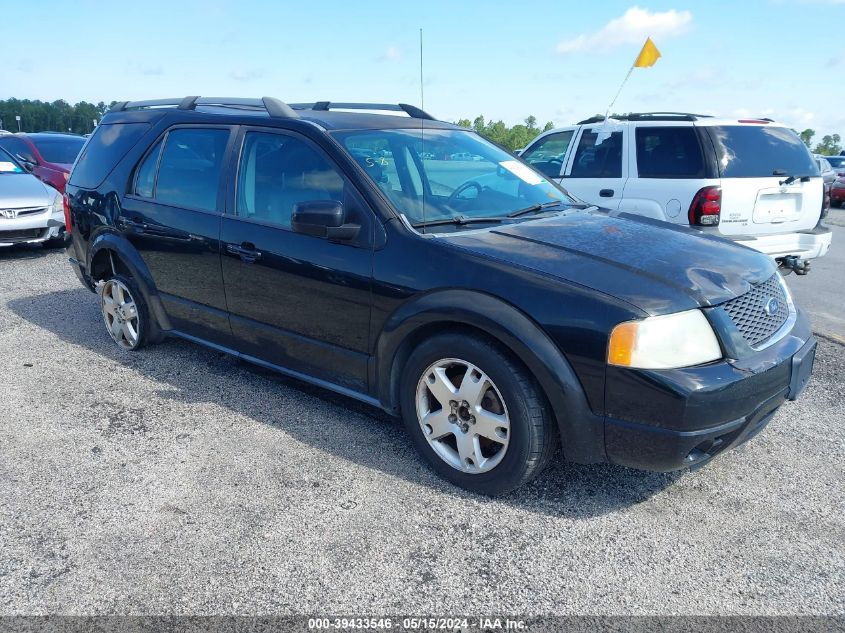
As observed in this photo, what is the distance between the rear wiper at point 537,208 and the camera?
146 inches

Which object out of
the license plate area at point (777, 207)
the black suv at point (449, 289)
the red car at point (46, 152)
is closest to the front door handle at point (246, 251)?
the black suv at point (449, 289)

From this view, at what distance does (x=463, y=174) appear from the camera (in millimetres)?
3877

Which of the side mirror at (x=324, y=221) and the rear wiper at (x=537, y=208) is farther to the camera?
the rear wiper at (x=537, y=208)

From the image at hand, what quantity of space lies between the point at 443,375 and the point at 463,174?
1.36 m

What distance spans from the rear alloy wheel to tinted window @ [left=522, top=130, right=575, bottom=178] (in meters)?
4.80

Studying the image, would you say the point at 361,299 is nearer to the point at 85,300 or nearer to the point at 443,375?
the point at 443,375

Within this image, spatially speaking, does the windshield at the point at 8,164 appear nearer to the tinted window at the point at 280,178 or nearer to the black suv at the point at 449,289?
the black suv at the point at 449,289

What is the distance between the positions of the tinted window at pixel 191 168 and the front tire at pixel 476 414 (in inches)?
73.0

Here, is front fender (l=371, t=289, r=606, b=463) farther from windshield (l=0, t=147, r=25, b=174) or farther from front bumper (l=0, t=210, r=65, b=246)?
windshield (l=0, t=147, r=25, b=174)

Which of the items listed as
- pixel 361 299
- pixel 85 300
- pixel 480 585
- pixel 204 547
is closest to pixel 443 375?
pixel 361 299

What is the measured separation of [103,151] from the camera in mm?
5012

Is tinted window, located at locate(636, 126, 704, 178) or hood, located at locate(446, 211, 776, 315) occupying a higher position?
tinted window, located at locate(636, 126, 704, 178)

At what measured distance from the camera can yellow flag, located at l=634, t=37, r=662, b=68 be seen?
20.1 feet

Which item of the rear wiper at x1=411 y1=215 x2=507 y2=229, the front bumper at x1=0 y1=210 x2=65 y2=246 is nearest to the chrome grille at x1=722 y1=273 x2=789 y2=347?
the rear wiper at x1=411 y1=215 x2=507 y2=229
